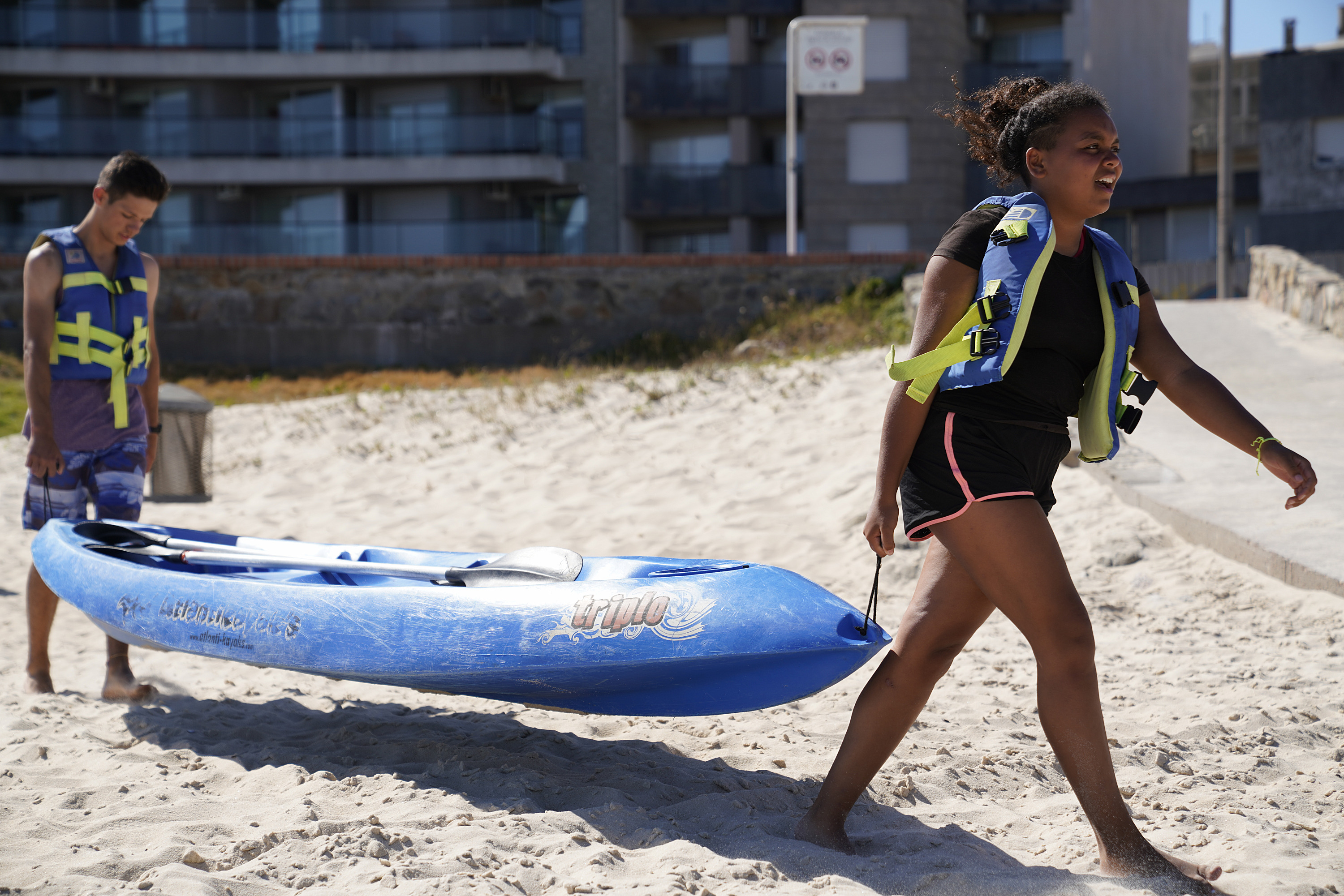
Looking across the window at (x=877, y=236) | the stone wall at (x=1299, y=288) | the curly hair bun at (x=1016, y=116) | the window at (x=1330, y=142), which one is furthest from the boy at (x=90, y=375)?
the window at (x=1330, y=142)

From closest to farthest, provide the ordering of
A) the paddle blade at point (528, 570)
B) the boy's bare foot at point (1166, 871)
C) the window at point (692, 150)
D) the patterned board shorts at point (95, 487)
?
the boy's bare foot at point (1166, 871), the paddle blade at point (528, 570), the patterned board shorts at point (95, 487), the window at point (692, 150)

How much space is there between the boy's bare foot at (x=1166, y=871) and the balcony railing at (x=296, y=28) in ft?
88.4

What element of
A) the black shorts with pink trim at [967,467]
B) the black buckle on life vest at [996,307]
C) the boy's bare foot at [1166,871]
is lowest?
the boy's bare foot at [1166,871]

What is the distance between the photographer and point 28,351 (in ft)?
13.5

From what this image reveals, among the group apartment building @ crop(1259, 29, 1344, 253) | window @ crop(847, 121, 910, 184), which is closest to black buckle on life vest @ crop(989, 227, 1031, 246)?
window @ crop(847, 121, 910, 184)

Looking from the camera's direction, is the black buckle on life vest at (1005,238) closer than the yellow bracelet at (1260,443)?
Yes

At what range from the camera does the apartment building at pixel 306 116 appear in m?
27.0

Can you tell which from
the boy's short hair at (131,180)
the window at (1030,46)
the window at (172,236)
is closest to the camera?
the boy's short hair at (131,180)

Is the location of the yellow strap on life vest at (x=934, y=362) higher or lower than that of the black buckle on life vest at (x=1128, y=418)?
higher

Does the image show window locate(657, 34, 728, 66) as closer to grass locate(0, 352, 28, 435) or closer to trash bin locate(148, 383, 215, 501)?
grass locate(0, 352, 28, 435)

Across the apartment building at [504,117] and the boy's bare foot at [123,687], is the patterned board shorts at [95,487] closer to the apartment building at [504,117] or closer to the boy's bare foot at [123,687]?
the boy's bare foot at [123,687]

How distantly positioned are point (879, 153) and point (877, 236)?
1966 mm

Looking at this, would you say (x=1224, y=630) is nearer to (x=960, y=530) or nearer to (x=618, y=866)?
(x=960, y=530)

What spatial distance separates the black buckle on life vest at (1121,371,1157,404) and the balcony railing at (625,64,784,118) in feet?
83.5
